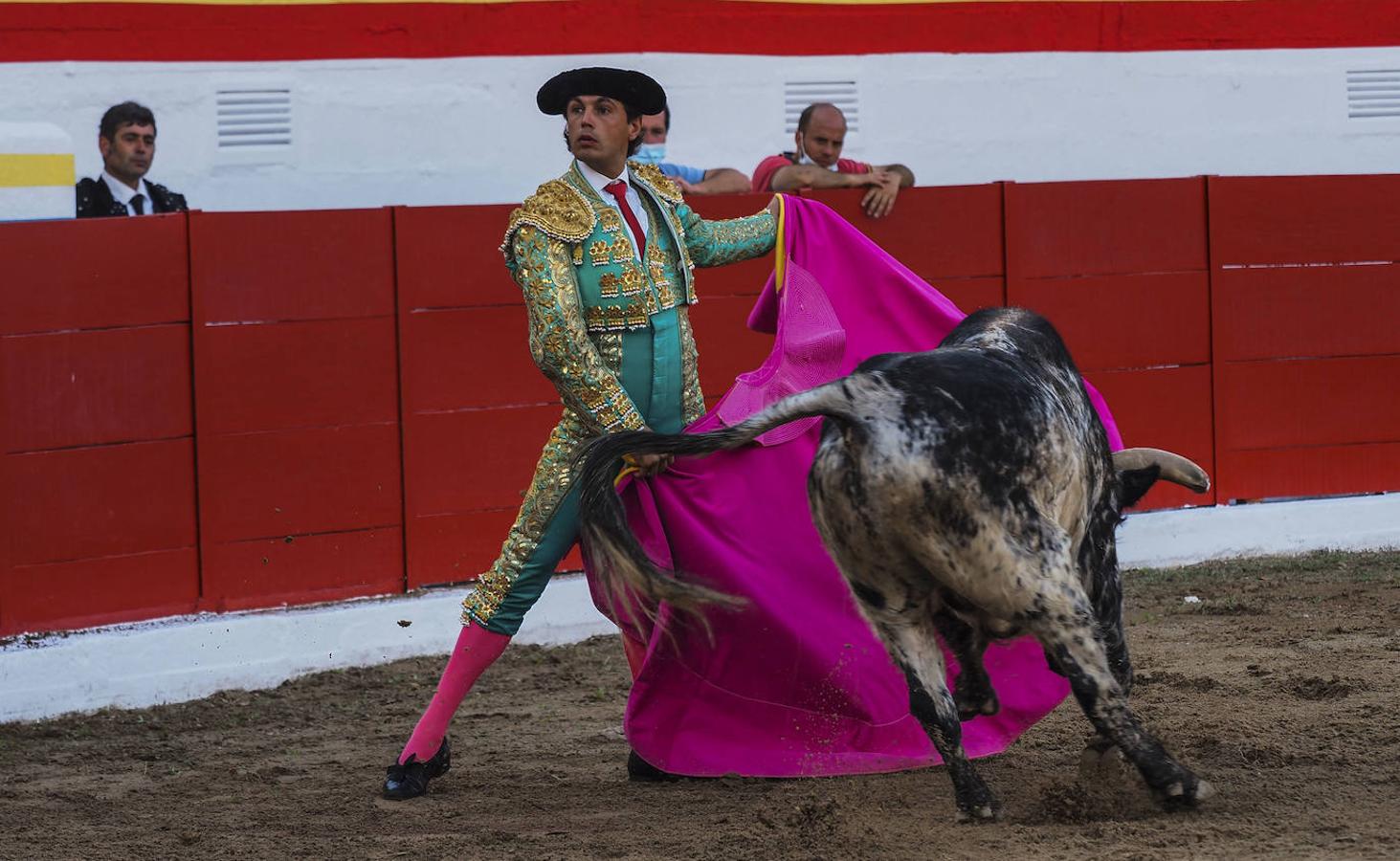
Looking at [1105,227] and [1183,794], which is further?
[1105,227]

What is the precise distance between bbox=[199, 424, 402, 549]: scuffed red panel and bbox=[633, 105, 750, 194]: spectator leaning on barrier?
1.27 meters

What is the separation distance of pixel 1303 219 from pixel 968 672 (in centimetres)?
364

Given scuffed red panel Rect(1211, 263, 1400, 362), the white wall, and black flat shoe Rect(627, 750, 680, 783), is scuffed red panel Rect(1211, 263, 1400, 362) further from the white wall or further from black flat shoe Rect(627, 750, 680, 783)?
black flat shoe Rect(627, 750, 680, 783)

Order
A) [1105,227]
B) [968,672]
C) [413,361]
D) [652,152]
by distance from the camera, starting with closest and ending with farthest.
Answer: [968,672] → [413,361] → [1105,227] → [652,152]

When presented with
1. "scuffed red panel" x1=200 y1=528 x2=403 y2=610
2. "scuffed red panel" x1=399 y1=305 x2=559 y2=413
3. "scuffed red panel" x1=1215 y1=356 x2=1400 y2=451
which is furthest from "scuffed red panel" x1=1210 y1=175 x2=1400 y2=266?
"scuffed red panel" x1=200 y1=528 x2=403 y2=610

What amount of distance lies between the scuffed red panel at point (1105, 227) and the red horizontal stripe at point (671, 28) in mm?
1328

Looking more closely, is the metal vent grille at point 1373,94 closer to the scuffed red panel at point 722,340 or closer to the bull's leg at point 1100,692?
the scuffed red panel at point 722,340

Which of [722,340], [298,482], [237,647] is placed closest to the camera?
[237,647]

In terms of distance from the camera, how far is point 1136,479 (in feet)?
11.0

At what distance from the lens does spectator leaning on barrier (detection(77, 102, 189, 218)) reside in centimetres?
580

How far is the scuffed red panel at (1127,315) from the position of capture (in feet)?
19.9

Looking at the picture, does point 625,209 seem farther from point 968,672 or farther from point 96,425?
point 96,425

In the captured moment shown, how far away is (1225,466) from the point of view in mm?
6266

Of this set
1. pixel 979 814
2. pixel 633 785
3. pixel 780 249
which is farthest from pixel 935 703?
pixel 780 249
